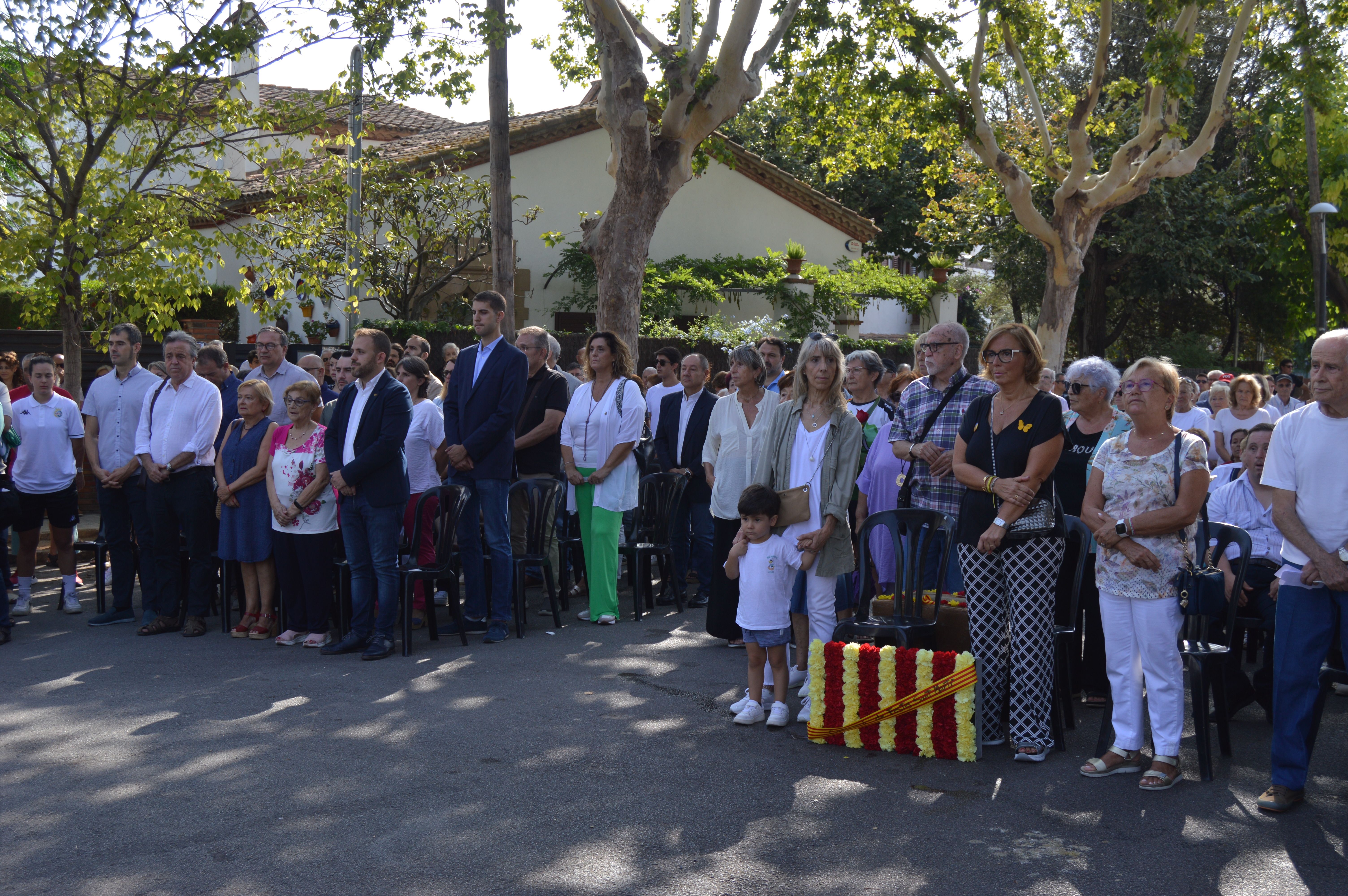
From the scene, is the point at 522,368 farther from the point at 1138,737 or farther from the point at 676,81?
the point at 676,81

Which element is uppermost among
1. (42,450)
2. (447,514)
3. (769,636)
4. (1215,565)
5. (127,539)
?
(42,450)

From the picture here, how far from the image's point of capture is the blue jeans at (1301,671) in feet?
16.0

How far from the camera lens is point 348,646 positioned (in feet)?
25.3

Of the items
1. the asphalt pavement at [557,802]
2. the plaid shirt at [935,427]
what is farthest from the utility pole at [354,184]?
the plaid shirt at [935,427]

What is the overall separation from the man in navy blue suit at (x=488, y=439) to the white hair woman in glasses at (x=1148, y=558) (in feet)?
13.6

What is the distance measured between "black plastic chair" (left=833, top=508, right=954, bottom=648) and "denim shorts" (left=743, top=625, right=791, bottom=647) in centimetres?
26

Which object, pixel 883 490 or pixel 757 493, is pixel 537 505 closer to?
pixel 883 490

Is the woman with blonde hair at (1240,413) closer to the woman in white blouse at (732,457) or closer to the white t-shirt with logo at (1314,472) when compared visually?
the woman in white blouse at (732,457)

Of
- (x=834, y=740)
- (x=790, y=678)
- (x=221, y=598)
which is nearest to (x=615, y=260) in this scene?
(x=221, y=598)

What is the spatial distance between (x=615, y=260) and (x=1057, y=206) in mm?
8835

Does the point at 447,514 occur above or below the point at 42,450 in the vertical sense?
below

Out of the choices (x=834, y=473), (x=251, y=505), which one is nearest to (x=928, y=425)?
(x=834, y=473)

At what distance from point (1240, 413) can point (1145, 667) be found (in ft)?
24.6

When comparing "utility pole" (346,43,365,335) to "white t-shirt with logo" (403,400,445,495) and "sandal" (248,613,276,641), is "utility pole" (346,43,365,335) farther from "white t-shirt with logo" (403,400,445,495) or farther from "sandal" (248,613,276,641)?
"sandal" (248,613,276,641)
